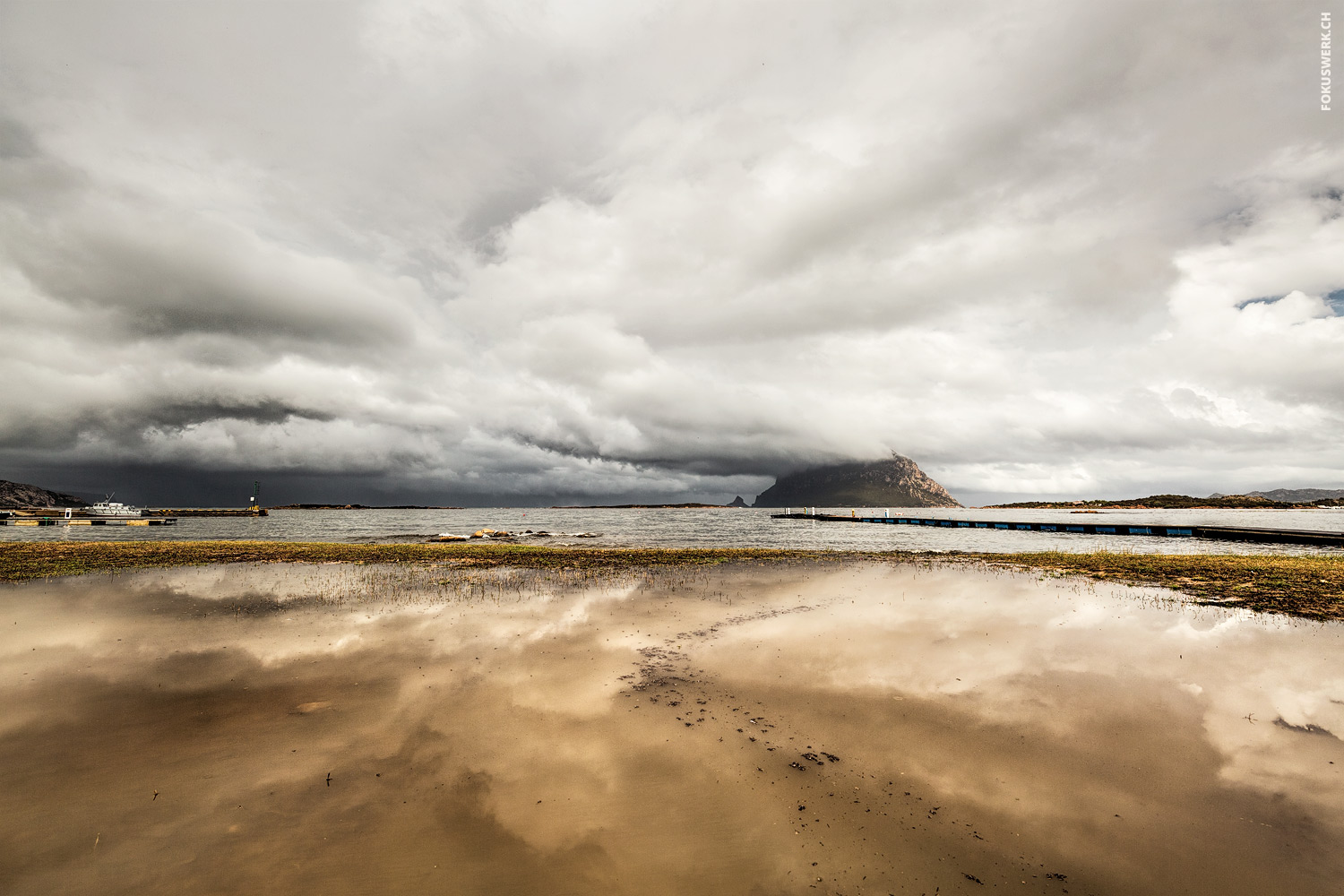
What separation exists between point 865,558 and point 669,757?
3821 cm

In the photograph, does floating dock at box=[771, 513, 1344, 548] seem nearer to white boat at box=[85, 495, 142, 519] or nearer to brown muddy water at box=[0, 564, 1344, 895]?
brown muddy water at box=[0, 564, 1344, 895]

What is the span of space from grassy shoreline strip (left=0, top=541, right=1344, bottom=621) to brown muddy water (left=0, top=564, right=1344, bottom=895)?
8539 mm

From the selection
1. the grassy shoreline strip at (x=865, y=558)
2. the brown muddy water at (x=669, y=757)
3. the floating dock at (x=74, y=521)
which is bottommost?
the floating dock at (x=74, y=521)

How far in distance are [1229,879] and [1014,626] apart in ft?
45.7

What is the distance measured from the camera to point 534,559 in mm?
43188

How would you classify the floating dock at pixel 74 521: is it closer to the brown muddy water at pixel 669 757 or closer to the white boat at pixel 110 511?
the white boat at pixel 110 511

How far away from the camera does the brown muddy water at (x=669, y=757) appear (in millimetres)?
7148

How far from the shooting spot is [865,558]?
145 feet

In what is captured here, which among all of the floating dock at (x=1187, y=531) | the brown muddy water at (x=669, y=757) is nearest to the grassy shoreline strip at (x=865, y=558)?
the brown muddy water at (x=669, y=757)

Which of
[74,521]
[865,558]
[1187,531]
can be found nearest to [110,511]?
[74,521]

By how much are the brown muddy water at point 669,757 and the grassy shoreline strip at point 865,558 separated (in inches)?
336

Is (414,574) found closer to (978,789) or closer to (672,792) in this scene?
(672,792)

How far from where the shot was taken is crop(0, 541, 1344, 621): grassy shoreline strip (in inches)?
1003

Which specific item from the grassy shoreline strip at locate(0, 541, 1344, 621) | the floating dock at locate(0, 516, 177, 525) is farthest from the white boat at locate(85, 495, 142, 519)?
the grassy shoreline strip at locate(0, 541, 1344, 621)
